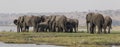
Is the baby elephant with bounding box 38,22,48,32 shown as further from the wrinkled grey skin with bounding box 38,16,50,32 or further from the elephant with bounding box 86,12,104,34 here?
the elephant with bounding box 86,12,104,34

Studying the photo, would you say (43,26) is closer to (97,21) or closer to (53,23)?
(53,23)

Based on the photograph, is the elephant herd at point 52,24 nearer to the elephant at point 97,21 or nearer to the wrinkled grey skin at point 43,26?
the wrinkled grey skin at point 43,26

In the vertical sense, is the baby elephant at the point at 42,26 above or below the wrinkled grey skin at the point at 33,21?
below

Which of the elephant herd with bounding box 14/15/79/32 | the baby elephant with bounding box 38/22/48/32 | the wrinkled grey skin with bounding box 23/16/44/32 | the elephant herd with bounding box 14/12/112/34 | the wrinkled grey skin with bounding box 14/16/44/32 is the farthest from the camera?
the wrinkled grey skin with bounding box 14/16/44/32

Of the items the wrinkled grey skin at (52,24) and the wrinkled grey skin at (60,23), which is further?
the wrinkled grey skin at (52,24)

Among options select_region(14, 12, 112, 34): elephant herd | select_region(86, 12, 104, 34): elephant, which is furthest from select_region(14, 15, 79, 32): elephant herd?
select_region(86, 12, 104, 34): elephant

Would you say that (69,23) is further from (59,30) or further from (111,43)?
(111,43)

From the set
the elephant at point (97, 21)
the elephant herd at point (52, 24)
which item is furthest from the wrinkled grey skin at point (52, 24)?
the elephant at point (97, 21)

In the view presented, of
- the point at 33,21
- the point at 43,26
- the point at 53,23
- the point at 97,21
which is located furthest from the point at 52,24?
the point at 97,21

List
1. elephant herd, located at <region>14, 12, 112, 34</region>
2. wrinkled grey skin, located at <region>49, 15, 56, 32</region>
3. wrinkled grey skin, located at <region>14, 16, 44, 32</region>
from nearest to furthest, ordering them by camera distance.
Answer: elephant herd, located at <region>14, 12, 112, 34</region>, wrinkled grey skin, located at <region>49, 15, 56, 32</region>, wrinkled grey skin, located at <region>14, 16, 44, 32</region>

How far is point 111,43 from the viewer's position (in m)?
43.3

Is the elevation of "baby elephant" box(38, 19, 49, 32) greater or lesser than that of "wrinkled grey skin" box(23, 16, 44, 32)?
lesser

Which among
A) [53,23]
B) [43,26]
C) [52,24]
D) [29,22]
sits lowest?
[43,26]

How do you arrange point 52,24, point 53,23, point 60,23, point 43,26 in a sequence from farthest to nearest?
1. point 43,26
2. point 52,24
3. point 53,23
4. point 60,23
